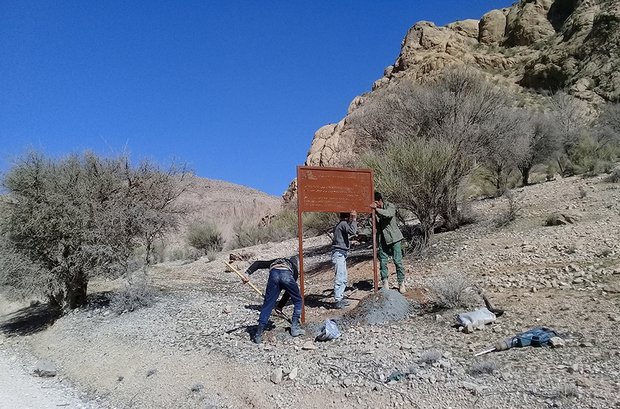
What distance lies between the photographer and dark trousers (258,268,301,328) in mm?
7375

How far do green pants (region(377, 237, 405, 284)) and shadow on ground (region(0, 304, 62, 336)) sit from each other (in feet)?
26.8

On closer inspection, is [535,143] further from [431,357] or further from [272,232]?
[431,357]

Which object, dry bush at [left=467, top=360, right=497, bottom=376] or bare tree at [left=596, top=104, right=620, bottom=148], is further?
bare tree at [left=596, top=104, right=620, bottom=148]

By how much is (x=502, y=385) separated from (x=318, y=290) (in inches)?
251

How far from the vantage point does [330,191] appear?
830 cm

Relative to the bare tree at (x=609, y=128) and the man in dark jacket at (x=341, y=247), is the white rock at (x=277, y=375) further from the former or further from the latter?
the bare tree at (x=609, y=128)

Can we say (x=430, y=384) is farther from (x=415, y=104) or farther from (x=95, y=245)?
(x=415, y=104)

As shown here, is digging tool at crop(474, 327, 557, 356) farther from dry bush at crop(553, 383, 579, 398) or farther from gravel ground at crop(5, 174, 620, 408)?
dry bush at crop(553, 383, 579, 398)

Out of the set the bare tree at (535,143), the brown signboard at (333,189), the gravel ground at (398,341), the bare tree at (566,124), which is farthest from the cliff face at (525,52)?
the brown signboard at (333,189)

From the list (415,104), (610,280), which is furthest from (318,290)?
(415,104)

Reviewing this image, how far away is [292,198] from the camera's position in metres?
34.2

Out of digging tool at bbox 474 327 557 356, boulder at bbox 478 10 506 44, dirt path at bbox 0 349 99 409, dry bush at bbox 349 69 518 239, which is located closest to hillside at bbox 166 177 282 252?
boulder at bbox 478 10 506 44

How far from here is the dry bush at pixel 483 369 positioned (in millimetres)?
5277

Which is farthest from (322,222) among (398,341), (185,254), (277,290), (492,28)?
(492,28)
